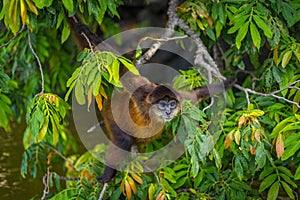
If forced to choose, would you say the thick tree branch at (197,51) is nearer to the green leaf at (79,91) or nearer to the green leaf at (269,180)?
the green leaf at (269,180)

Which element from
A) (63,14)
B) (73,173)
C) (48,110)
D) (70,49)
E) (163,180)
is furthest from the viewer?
(70,49)

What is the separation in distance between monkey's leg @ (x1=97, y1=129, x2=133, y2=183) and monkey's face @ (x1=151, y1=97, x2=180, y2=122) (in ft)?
1.37

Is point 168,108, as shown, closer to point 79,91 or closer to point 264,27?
point 264,27

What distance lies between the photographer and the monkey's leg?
4922 millimetres

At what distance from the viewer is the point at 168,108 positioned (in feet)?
15.1

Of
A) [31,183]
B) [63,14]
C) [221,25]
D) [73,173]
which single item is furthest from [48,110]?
[31,183]

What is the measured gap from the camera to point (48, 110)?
3.82m

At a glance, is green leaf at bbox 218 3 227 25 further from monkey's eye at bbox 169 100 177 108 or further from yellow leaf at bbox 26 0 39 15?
yellow leaf at bbox 26 0 39 15

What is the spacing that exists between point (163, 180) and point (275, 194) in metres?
0.79

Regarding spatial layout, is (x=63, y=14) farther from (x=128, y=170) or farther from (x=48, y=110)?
(x=128, y=170)

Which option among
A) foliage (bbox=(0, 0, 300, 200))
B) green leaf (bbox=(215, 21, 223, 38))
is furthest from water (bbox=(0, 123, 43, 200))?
green leaf (bbox=(215, 21, 223, 38))

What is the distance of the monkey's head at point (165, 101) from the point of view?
4.55 m

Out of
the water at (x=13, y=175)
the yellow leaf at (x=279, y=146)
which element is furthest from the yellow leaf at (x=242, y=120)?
the water at (x=13, y=175)

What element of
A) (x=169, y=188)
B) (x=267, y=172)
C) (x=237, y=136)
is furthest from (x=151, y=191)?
(x=237, y=136)
